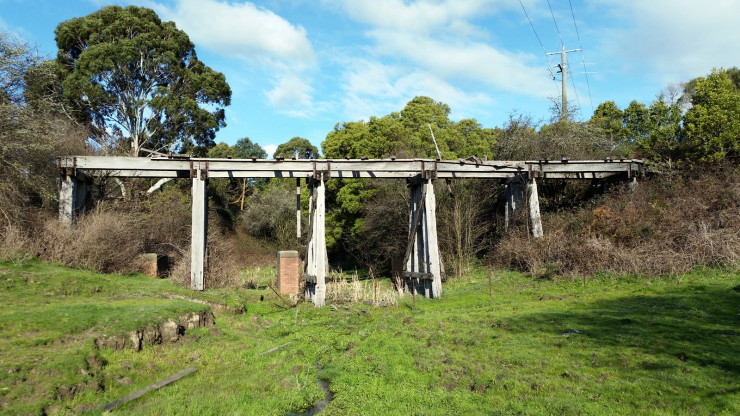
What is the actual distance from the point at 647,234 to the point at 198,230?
1433 cm

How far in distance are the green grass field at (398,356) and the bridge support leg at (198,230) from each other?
292 cm

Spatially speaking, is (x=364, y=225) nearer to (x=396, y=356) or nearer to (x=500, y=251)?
(x=500, y=251)

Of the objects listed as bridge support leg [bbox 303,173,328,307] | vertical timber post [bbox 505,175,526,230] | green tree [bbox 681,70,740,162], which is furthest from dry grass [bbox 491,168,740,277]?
bridge support leg [bbox 303,173,328,307]

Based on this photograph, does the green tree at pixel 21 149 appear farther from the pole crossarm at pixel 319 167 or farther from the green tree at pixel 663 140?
the green tree at pixel 663 140

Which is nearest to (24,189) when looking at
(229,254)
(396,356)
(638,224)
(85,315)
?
(229,254)

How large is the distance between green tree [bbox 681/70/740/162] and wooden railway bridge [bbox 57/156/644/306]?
11.7ft

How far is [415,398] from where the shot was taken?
7.14m

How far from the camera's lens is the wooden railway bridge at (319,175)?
16.6 metres

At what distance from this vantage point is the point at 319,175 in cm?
1706

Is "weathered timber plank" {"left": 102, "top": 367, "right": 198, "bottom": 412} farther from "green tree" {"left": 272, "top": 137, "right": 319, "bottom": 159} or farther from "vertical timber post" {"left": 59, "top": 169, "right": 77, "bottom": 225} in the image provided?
"green tree" {"left": 272, "top": 137, "right": 319, "bottom": 159}

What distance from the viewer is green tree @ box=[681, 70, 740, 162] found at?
1822 cm

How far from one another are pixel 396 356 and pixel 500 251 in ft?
37.0

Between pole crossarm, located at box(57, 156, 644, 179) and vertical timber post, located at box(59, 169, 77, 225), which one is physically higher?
pole crossarm, located at box(57, 156, 644, 179)

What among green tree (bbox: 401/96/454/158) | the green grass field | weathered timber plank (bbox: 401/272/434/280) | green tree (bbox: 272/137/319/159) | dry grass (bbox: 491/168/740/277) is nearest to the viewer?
the green grass field
